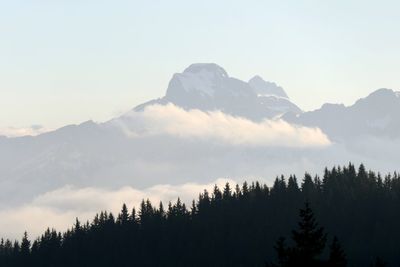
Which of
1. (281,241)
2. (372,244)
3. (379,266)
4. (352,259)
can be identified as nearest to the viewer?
(281,241)

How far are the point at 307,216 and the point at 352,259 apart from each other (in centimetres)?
15229

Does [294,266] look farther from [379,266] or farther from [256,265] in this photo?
[256,265]

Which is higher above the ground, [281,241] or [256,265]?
[256,265]

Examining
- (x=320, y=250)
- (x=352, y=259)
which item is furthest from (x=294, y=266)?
(x=352, y=259)

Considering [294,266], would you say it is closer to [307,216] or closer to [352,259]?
[307,216]

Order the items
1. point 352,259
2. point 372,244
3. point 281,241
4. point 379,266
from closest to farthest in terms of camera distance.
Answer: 1. point 281,241
2. point 379,266
3. point 352,259
4. point 372,244

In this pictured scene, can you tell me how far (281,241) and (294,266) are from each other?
1.21 metres

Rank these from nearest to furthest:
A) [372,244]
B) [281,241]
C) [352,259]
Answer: [281,241], [352,259], [372,244]

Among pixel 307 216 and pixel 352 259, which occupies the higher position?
pixel 352 259

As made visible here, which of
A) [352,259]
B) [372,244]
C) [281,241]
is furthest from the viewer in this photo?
[372,244]

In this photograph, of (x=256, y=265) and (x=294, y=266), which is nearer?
(x=294, y=266)

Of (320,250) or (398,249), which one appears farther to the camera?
(398,249)

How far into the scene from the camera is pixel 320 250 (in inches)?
1334

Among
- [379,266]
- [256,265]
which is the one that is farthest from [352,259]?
[379,266]
